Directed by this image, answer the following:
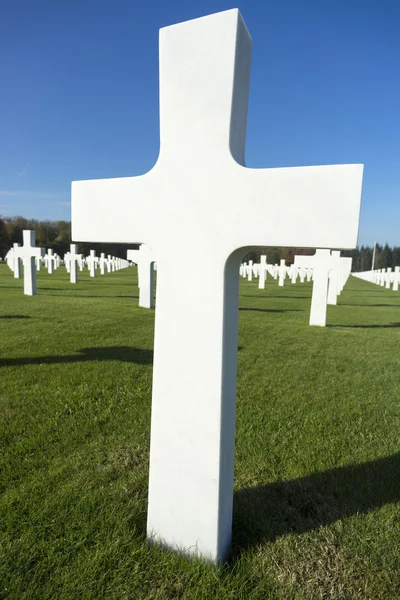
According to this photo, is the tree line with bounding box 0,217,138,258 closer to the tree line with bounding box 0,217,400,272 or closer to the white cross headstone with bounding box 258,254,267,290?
the tree line with bounding box 0,217,400,272

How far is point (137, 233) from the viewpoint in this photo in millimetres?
1930

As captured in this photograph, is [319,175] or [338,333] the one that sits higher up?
[319,175]

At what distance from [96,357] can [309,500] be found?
3952mm

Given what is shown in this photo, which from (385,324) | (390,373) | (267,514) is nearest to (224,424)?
(267,514)

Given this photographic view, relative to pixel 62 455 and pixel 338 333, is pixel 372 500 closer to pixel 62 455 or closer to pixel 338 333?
pixel 62 455

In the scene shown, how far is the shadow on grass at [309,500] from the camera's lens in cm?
220

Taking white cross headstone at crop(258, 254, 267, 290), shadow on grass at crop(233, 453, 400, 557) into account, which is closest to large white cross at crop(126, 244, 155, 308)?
shadow on grass at crop(233, 453, 400, 557)

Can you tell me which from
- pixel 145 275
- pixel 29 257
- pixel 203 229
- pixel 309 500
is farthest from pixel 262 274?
pixel 203 229

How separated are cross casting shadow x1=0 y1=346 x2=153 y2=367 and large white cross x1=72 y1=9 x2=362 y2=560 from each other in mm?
3660

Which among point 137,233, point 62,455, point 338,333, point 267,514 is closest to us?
point 137,233

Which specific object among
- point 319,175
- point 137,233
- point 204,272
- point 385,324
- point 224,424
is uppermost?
point 319,175

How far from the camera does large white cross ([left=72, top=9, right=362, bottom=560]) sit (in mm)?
1647

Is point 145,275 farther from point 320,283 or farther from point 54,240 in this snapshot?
point 54,240

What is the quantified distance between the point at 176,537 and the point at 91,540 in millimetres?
438
